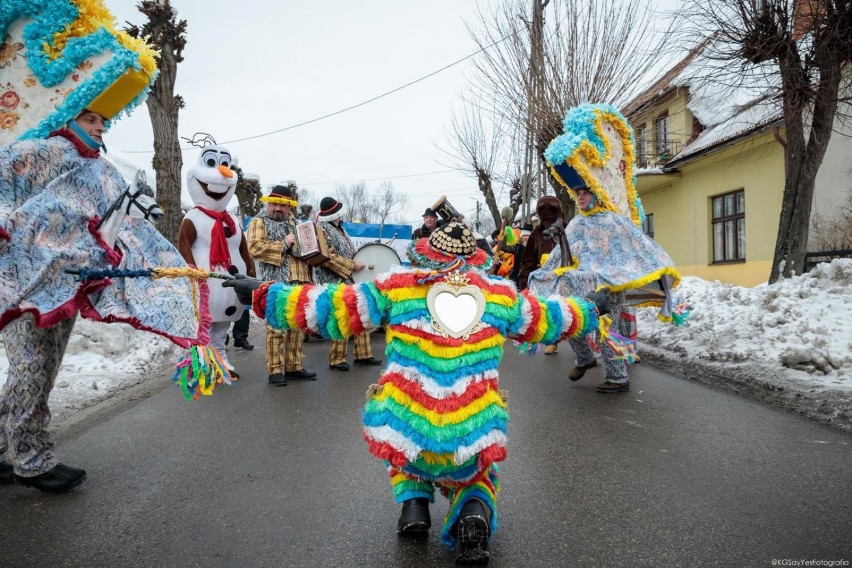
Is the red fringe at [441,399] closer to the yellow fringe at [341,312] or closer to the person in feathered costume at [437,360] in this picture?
the person in feathered costume at [437,360]

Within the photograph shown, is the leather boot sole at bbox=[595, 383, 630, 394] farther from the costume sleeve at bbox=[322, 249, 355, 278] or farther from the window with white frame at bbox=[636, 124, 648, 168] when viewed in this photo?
the window with white frame at bbox=[636, 124, 648, 168]

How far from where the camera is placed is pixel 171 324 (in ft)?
9.82

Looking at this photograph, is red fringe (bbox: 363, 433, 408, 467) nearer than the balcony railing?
Yes

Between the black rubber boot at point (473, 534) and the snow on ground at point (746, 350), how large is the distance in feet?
10.6

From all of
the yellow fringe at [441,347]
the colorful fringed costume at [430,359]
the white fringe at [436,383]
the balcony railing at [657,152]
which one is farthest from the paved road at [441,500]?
the balcony railing at [657,152]

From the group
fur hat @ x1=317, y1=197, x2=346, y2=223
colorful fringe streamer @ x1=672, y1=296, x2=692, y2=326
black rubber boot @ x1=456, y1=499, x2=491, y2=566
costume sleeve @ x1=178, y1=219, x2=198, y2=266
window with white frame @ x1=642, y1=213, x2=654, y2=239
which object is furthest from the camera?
window with white frame @ x1=642, y1=213, x2=654, y2=239

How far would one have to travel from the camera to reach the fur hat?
7090mm

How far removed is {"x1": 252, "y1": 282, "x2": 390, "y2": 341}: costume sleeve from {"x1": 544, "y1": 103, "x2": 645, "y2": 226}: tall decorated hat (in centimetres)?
312

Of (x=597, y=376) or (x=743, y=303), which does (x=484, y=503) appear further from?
(x=743, y=303)

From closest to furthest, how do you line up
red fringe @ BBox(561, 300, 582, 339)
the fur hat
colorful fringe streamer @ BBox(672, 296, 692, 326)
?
1. red fringe @ BBox(561, 300, 582, 339)
2. colorful fringe streamer @ BBox(672, 296, 692, 326)
3. the fur hat

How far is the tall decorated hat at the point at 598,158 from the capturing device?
508cm

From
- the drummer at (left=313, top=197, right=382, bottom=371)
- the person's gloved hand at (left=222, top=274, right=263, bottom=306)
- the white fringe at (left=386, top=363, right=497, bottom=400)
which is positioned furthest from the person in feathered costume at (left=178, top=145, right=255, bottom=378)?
the white fringe at (left=386, top=363, right=497, bottom=400)

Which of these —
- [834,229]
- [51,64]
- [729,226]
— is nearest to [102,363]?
[51,64]

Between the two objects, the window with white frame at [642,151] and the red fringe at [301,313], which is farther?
the window with white frame at [642,151]
